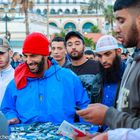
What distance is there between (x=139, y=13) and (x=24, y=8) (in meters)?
48.5

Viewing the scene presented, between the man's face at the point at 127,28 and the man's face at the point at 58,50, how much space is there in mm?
4516

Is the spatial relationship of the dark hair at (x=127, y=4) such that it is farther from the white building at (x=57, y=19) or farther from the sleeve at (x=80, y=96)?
the white building at (x=57, y=19)

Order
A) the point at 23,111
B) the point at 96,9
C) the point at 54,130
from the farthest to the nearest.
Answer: the point at 96,9 → the point at 23,111 → the point at 54,130

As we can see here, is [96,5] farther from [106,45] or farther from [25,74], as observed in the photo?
[25,74]

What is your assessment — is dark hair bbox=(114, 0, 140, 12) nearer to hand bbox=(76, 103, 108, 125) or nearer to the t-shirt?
→ hand bbox=(76, 103, 108, 125)

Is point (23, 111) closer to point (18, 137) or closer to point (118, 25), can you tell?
point (18, 137)

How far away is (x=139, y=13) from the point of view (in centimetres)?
248

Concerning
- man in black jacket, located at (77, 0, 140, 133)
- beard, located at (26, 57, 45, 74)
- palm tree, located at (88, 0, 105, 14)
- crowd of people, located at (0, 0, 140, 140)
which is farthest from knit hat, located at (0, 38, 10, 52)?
palm tree, located at (88, 0, 105, 14)

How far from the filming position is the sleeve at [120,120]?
92.6 inches

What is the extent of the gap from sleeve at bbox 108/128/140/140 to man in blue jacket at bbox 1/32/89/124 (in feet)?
5.79

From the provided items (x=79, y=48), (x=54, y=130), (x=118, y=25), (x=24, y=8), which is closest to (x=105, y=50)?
(x=79, y=48)

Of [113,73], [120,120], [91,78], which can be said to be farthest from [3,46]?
[120,120]

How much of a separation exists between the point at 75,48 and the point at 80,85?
5.96ft

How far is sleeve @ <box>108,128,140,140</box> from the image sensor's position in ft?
7.36
